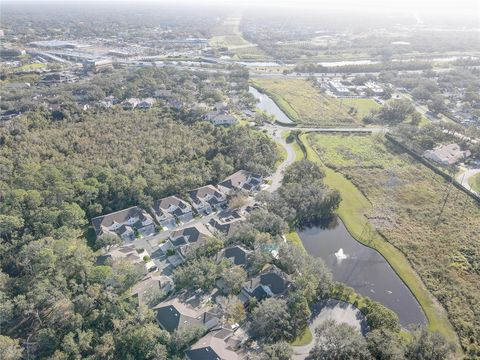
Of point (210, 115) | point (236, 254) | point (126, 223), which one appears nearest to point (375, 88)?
point (210, 115)

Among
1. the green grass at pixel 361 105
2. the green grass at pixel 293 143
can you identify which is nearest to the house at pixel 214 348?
the green grass at pixel 293 143

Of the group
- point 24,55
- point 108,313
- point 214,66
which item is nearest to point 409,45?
point 214,66

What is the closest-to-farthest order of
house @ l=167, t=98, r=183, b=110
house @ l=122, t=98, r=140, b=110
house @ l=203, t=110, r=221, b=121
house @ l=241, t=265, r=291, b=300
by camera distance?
house @ l=241, t=265, r=291, b=300 → house @ l=203, t=110, r=221, b=121 → house @ l=122, t=98, r=140, b=110 → house @ l=167, t=98, r=183, b=110

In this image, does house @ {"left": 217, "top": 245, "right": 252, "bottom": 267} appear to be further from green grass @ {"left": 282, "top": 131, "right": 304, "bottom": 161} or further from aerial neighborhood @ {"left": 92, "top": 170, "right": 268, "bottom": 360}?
green grass @ {"left": 282, "top": 131, "right": 304, "bottom": 161}

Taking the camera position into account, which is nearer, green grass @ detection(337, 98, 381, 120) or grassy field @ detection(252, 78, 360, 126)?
grassy field @ detection(252, 78, 360, 126)

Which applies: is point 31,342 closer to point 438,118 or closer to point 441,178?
point 441,178

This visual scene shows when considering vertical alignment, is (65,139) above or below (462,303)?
above

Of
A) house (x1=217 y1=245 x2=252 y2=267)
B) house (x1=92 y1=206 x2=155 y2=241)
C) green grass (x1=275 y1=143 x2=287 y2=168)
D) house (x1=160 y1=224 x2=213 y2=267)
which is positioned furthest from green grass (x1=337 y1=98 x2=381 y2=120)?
house (x1=92 y1=206 x2=155 y2=241)
